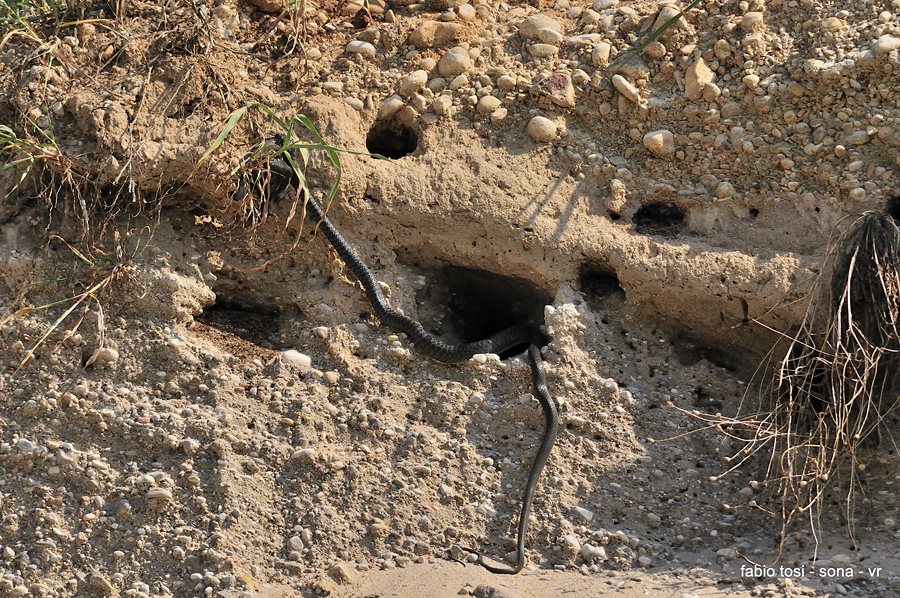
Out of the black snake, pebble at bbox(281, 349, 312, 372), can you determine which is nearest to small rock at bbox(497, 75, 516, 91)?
the black snake

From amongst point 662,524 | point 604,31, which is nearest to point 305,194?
point 604,31

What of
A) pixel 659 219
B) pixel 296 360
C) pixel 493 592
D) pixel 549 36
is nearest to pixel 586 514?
pixel 493 592

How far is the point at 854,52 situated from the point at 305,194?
2788mm

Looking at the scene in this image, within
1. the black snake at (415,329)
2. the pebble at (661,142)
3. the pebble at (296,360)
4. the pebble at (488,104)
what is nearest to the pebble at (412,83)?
the pebble at (488,104)

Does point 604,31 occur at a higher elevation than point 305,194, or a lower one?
→ higher

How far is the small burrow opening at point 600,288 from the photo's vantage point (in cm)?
544

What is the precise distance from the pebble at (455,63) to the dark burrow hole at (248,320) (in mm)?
1511

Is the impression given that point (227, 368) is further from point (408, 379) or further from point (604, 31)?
point (604, 31)

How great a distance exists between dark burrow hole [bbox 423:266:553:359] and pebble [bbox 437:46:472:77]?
1.02m

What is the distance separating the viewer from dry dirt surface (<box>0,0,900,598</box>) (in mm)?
4648

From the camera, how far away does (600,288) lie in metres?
5.50

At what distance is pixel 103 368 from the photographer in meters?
5.05

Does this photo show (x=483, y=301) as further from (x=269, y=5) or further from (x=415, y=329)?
(x=269, y=5)

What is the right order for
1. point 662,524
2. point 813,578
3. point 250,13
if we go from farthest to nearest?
point 250,13 → point 662,524 → point 813,578
